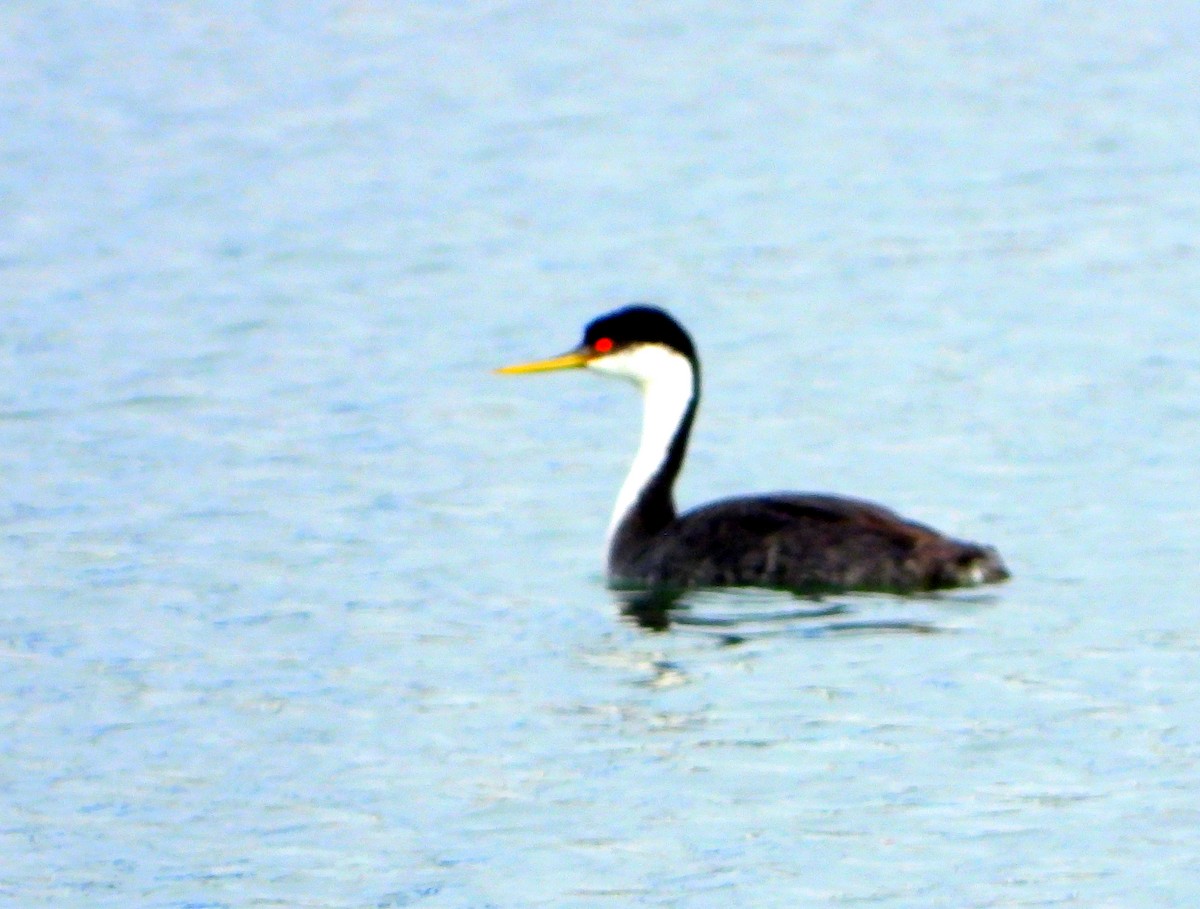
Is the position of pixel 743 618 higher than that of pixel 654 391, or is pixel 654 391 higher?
pixel 654 391

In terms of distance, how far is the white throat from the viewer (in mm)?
15023

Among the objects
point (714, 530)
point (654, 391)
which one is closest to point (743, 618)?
point (714, 530)

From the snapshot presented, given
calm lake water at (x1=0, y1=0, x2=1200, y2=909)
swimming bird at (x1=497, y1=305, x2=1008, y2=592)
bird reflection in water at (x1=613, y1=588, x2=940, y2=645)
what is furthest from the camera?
swimming bird at (x1=497, y1=305, x2=1008, y2=592)

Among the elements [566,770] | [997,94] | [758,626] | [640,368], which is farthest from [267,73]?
[566,770]

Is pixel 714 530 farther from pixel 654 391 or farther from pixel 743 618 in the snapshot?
pixel 654 391

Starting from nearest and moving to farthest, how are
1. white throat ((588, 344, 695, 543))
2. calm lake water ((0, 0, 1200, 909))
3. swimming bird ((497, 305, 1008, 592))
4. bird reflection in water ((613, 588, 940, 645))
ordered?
calm lake water ((0, 0, 1200, 909)), bird reflection in water ((613, 588, 940, 645)), swimming bird ((497, 305, 1008, 592)), white throat ((588, 344, 695, 543))

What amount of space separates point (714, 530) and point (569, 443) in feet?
11.7

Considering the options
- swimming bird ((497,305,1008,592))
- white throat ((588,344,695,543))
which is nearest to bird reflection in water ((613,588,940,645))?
swimming bird ((497,305,1008,592))

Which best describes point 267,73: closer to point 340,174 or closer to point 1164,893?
point 340,174

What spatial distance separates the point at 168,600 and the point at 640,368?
2649 millimetres

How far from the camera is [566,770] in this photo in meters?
10.8

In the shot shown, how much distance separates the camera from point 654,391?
15148 millimetres

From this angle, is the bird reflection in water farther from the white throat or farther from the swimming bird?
the white throat

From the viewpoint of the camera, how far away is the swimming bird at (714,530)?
1357cm
